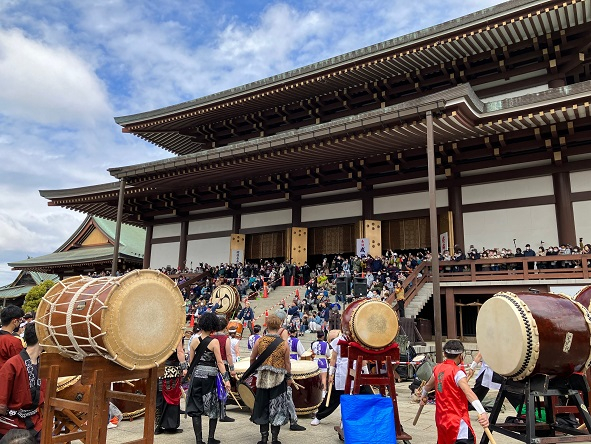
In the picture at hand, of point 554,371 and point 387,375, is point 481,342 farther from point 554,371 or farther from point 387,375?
point 387,375

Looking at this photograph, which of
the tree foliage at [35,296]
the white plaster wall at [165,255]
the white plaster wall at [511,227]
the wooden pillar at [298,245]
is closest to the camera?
the white plaster wall at [511,227]

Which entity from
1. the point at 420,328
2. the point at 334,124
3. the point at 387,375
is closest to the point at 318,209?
the point at 334,124

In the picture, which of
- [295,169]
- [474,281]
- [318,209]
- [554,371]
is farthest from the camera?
[318,209]

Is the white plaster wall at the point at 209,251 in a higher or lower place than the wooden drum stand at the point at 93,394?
higher

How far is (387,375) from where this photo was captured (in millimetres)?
5324

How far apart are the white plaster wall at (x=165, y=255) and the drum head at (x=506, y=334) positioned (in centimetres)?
1746

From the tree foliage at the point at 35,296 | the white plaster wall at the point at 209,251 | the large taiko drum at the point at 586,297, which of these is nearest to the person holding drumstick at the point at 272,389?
the large taiko drum at the point at 586,297

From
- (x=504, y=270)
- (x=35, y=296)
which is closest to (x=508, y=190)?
(x=504, y=270)

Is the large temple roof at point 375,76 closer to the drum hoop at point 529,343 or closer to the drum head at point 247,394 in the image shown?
the drum hoop at point 529,343

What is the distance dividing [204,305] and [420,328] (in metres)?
6.56

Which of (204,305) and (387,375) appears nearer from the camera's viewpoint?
(387,375)

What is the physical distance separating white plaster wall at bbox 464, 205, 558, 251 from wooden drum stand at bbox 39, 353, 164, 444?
1189cm

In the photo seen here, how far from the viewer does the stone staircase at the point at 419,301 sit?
11.6m

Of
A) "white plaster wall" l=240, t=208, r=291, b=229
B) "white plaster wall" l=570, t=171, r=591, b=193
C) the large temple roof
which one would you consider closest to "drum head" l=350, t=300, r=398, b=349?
"white plaster wall" l=570, t=171, r=591, b=193
